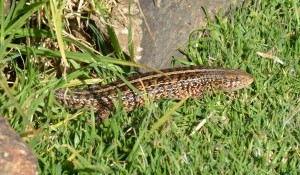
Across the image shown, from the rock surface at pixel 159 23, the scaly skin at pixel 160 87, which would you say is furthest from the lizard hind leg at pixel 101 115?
the rock surface at pixel 159 23

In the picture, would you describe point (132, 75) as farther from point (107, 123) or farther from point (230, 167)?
point (230, 167)

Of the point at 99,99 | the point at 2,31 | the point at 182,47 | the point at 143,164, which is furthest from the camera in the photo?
the point at 182,47

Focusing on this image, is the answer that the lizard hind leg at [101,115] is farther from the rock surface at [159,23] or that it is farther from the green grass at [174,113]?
the rock surface at [159,23]

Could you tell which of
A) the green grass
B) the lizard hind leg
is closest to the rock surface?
the green grass

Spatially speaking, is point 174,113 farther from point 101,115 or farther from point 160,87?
point 101,115

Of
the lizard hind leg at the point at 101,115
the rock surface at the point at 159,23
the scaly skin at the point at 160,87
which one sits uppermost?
the rock surface at the point at 159,23

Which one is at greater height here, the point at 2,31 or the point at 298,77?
the point at 2,31

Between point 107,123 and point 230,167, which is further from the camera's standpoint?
point 107,123

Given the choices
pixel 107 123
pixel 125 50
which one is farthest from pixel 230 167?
pixel 125 50

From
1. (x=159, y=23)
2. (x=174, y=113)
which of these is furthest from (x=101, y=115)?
(x=159, y=23)
